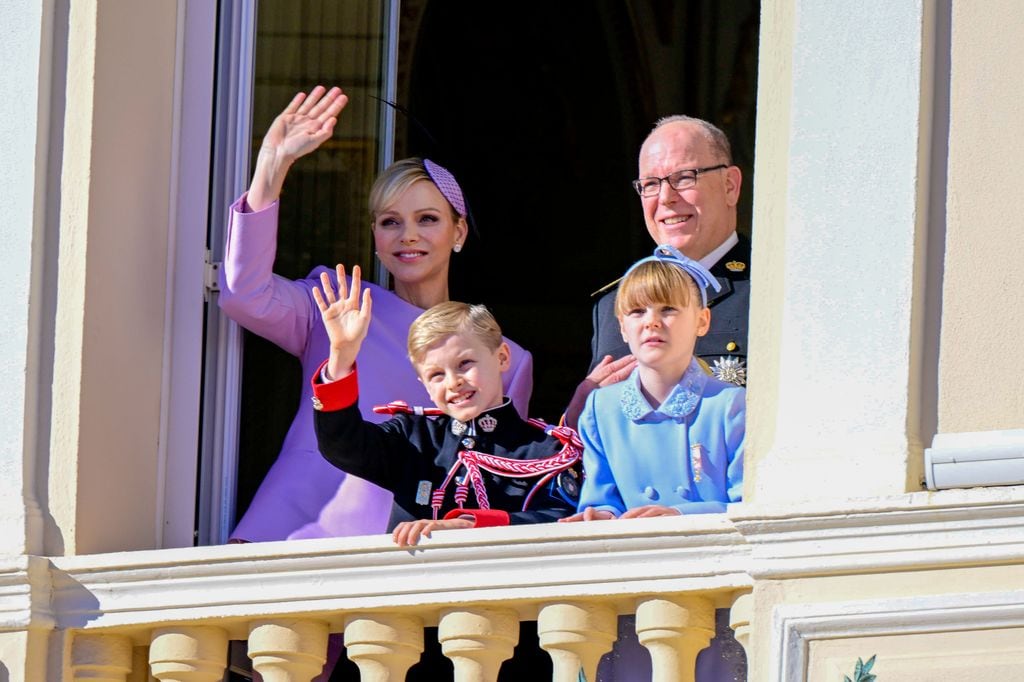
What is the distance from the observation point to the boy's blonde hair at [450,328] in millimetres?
6906

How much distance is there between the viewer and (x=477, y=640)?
6.36 m

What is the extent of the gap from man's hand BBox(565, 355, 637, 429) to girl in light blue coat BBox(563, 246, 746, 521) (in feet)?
0.61

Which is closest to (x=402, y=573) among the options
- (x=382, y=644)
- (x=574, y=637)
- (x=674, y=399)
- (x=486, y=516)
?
(x=382, y=644)

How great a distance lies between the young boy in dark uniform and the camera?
265 inches

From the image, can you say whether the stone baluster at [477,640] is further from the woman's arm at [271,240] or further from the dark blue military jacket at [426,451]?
the woman's arm at [271,240]

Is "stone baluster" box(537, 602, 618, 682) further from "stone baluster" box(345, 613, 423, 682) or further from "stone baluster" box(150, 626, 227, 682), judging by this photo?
"stone baluster" box(150, 626, 227, 682)

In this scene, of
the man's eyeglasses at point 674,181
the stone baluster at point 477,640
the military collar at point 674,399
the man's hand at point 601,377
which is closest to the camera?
the stone baluster at point 477,640

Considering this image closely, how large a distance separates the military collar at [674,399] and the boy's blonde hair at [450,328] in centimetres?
44

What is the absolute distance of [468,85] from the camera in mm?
10383

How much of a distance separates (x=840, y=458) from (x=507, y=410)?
1105 mm

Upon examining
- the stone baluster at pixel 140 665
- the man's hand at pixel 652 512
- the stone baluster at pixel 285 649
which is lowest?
the stone baluster at pixel 140 665

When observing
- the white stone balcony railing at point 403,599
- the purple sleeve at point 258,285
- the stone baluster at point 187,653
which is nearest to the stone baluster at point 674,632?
the white stone balcony railing at point 403,599

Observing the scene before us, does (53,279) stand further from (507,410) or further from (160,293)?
(507,410)

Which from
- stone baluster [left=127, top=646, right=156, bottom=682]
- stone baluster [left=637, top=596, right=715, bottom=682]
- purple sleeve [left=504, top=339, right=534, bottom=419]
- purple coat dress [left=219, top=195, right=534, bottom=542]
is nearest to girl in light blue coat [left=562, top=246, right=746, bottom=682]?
stone baluster [left=637, top=596, right=715, bottom=682]
